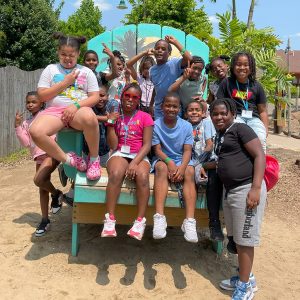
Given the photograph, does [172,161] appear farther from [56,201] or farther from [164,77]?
[56,201]

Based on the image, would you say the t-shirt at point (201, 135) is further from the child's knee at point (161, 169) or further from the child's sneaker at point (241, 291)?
the child's sneaker at point (241, 291)

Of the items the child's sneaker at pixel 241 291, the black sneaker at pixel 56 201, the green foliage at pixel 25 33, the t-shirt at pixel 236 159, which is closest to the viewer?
the t-shirt at pixel 236 159

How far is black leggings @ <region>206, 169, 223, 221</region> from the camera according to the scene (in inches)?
134

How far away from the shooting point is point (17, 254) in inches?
151

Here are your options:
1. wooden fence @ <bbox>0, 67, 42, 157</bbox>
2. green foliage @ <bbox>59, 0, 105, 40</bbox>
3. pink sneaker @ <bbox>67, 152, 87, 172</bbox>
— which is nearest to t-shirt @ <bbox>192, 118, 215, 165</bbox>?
pink sneaker @ <bbox>67, 152, 87, 172</bbox>

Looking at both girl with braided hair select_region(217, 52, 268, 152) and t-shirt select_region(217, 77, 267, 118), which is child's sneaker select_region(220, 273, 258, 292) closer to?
girl with braided hair select_region(217, 52, 268, 152)

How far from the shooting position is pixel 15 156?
9.07m

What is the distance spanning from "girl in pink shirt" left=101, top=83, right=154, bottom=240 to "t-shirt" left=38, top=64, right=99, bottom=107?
1.15ft

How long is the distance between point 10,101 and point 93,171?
6.35 m

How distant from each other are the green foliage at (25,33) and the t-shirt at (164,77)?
10415 millimetres

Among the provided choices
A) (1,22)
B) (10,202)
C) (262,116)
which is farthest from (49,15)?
(262,116)

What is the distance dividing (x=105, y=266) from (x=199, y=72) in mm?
2300

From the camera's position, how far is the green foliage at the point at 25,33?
13883mm

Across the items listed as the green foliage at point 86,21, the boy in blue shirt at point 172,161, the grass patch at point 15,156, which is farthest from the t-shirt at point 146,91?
the green foliage at point 86,21
